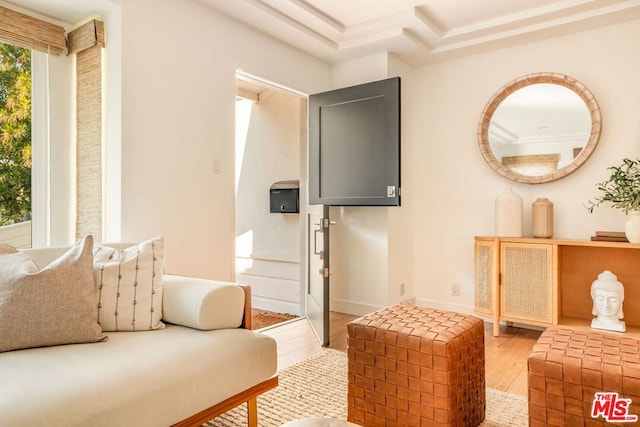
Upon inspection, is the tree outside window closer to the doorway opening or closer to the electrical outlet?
the doorway opening

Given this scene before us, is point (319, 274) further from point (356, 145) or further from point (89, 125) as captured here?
point (89, 125)

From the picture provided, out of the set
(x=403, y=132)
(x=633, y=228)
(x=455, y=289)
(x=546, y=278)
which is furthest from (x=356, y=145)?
(x=633, y=228)

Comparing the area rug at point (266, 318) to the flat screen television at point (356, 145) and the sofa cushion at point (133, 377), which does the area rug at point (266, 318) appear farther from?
the sofa cushion at point (133, 377)

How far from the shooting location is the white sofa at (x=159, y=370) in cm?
111

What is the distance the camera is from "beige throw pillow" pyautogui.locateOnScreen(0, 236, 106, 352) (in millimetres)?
1385

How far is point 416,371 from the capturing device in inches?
62.9

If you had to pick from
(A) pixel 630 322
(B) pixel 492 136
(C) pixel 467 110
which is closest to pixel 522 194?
(B) pixel 492 136

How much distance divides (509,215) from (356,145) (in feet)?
4.41

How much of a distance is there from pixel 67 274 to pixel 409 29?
9.44 ft

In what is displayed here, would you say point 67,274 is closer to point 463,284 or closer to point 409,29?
point 409,29

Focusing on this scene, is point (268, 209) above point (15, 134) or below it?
below

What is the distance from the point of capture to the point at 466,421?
1.66m

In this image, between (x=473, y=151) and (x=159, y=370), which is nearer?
(x=159, y=370)

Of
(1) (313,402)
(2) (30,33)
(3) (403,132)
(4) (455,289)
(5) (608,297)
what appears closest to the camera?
(1) (313,402)
